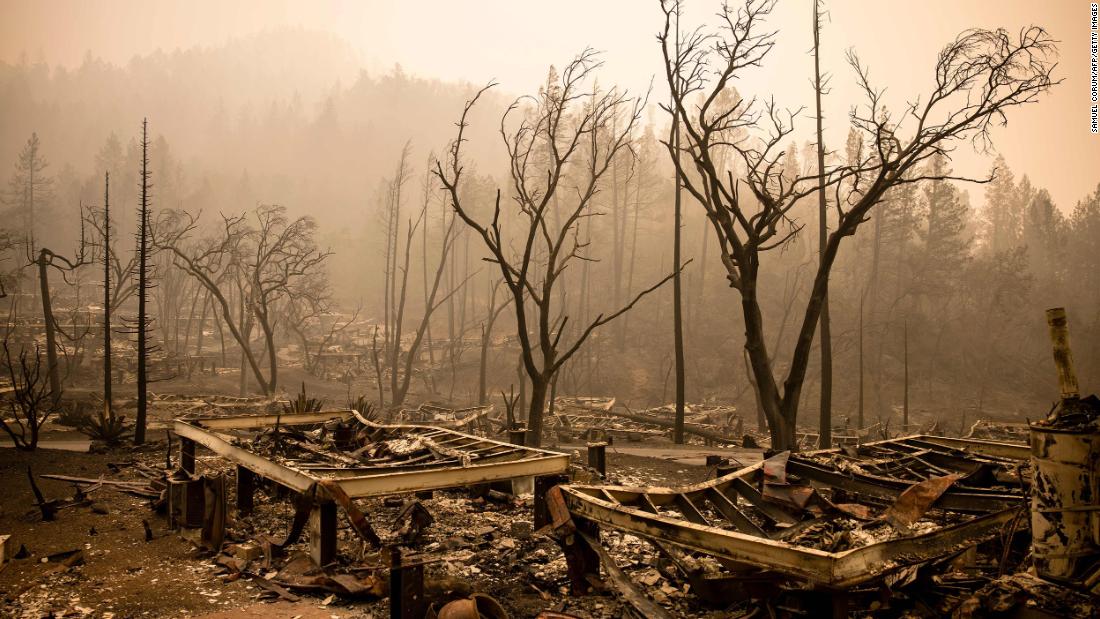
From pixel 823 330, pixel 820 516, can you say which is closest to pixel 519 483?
pixel 820 516

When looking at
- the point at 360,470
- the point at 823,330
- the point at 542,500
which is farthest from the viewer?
the point at 823,330

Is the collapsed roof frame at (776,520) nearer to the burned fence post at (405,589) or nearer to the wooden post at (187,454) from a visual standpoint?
the burned fence post at (405,589)

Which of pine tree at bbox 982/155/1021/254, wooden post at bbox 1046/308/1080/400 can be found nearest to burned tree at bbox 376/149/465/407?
wooden post at bbox 1046/308/1080/400

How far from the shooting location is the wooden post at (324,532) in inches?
222

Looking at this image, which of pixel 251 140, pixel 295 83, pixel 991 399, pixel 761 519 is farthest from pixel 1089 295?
pixel 295 83

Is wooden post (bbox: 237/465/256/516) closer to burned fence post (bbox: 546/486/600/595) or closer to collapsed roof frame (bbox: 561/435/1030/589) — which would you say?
burned fence post (bbox: 546/486/600/595)

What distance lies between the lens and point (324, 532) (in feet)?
18.6

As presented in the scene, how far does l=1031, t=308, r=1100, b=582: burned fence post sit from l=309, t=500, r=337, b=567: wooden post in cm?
491

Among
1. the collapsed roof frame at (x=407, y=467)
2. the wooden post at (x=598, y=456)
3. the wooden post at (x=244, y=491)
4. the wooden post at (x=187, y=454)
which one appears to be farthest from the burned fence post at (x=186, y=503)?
the wooden post at (x=598, y=456)

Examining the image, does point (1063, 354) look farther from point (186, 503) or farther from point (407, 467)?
point (186, 503)

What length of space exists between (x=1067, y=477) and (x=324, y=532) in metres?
5.15

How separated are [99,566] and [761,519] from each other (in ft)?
20.4

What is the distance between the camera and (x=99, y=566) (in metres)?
6.09

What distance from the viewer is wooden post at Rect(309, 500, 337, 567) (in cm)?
563
